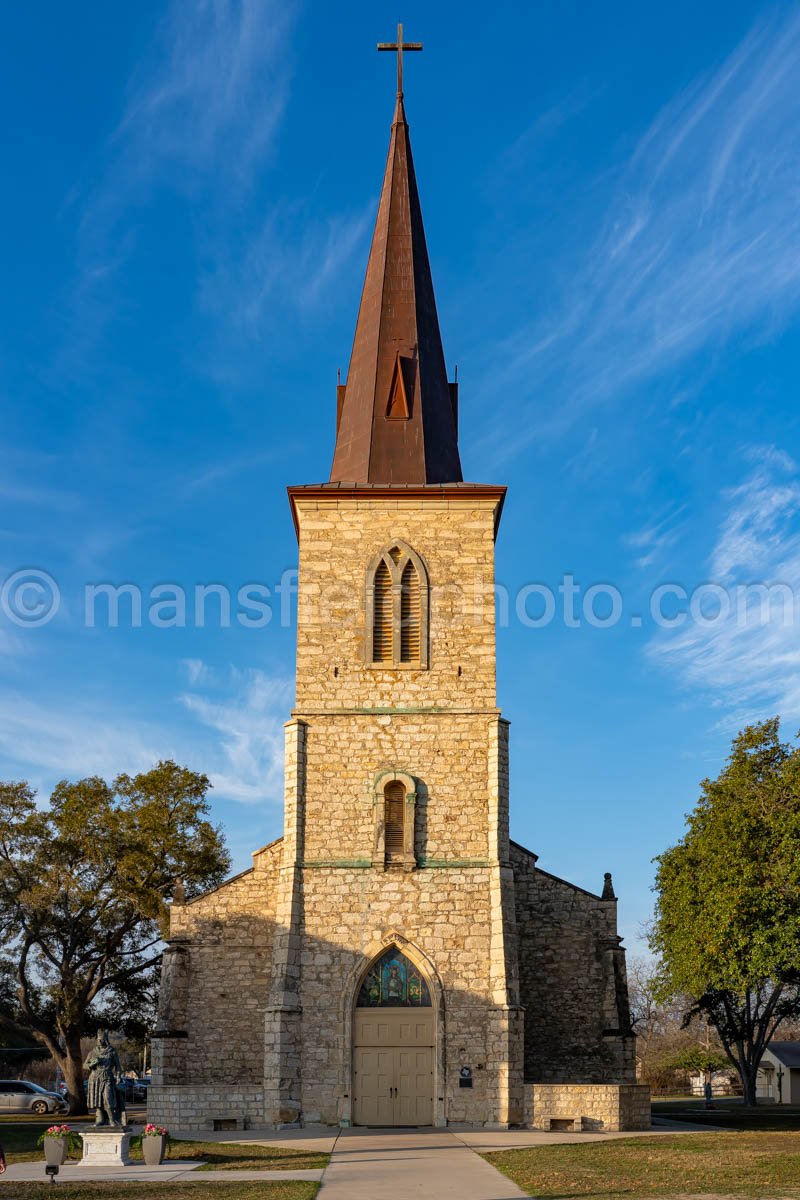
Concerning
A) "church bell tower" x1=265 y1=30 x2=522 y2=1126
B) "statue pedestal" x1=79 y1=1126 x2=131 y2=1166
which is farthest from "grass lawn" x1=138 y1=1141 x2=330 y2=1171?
"church bell tower" x1=265 y1=30 x2=522 y2=1126

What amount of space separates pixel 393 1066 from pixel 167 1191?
1025 centimetres

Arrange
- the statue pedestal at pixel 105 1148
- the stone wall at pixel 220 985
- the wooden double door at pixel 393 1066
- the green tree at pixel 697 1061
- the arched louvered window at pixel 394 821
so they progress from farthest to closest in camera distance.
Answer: the green tree at pixel 697 1061, the stone wall at pixel 220 985, the arched louvered window at pixel 394 821, the wooden double door at pixel 393 1066, the statue pedestal at pixel 105 1148

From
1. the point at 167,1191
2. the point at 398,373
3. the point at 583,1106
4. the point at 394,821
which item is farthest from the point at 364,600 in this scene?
the point at 167,1191

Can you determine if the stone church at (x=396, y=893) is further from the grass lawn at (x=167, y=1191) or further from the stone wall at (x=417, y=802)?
the grass lawn at (x=167, y=1191)

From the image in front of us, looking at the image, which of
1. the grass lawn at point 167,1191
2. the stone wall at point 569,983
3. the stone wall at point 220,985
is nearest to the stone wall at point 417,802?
the stone wall at point 220,985

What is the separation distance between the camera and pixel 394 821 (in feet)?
80.8

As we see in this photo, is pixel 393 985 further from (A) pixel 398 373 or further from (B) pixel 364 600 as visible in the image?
(A) pixel 398 373

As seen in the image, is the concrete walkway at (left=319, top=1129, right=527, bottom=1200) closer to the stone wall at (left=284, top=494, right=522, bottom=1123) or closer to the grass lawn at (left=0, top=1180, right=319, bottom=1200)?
the grass lawn at (left=0, top=1180, right=319, bottom=1200)

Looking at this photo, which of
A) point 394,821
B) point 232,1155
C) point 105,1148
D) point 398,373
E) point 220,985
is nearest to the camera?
point 105,1148

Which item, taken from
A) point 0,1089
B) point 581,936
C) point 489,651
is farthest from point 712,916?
point 0,1089

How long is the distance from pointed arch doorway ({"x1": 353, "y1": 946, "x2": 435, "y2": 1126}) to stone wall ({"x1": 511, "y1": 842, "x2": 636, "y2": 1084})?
2.96 metres

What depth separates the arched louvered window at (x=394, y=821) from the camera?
24.3 m

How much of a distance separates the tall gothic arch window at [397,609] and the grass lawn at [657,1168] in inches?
415

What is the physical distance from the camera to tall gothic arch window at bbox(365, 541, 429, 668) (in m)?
25.8
